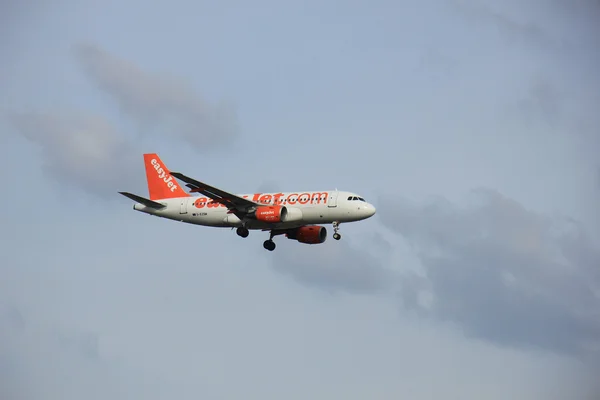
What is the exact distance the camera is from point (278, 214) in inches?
3024

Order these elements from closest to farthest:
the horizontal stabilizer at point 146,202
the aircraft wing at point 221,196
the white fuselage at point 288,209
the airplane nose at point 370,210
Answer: the aircraft wing at point 221,196, the airplane nose at point 370,210, the white fuselage at point 288,209, the horizontal stabilizer at point 146,202

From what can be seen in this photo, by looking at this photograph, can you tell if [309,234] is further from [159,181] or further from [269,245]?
[159,181]

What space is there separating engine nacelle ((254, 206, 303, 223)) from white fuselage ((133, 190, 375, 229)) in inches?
2.9

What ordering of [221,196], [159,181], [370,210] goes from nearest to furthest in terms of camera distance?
[370,210], [221,196], [159,181]

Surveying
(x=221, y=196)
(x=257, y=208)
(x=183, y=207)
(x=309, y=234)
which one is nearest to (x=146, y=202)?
(x=183, y=207)

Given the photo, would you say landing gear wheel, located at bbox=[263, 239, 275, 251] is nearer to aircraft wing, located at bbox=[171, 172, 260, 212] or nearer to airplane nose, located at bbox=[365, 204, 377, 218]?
aircraft wing, located at bbox=[171, 172, 260, 212]

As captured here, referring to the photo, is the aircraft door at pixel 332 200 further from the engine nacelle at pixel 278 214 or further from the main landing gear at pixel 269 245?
the main landing gear at pixel 269 245

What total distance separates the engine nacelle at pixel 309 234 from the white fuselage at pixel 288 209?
475 centimetres

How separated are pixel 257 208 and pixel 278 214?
7.50ft

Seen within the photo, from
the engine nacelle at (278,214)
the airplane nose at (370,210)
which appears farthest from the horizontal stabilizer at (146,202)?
the airplane nose at (370,210)

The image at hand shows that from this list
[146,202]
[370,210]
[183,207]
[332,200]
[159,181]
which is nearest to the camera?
[370,210]

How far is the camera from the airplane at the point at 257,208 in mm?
76500

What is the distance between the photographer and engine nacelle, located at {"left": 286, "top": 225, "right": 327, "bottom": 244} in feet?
274

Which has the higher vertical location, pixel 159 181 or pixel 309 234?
pixel 159 181
